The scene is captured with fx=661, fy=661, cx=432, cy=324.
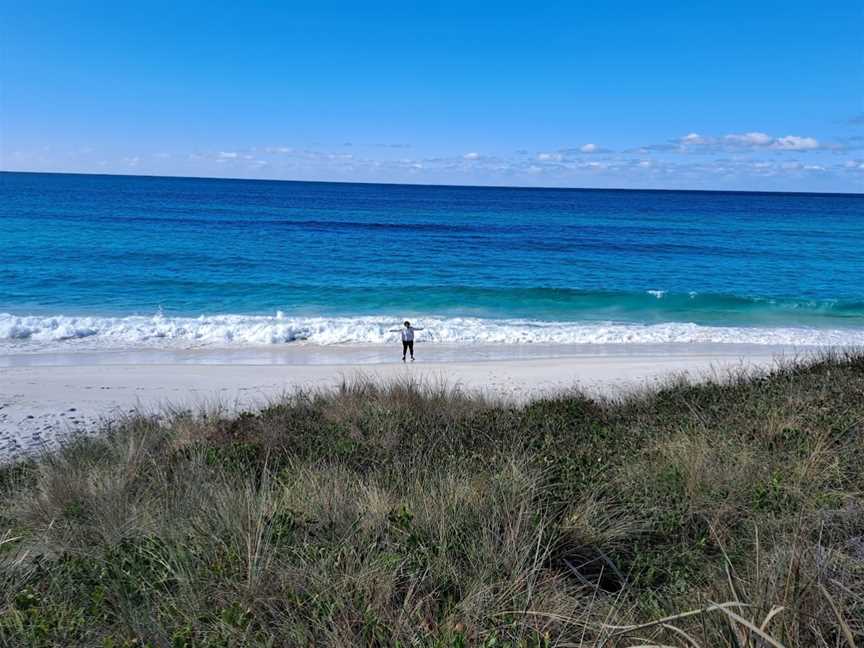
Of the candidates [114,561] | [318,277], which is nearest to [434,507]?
[114,561]

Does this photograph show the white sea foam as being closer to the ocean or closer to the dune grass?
the ocean

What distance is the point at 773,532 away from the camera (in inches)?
164

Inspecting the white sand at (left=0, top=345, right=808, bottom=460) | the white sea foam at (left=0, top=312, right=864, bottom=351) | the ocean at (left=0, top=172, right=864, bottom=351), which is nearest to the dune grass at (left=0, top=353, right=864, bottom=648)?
the white sand at (left=0, top=345, right=808, bottom=460)

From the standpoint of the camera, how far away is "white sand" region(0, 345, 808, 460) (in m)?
11.8

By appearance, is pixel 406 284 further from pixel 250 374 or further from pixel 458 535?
pixel 458 535

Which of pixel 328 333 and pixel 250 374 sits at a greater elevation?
pixel 250 374

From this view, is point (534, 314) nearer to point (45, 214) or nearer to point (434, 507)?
point (434, 507)

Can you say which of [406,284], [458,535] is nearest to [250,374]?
[458,535]

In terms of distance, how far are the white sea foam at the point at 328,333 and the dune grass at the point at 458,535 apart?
13.3 metres

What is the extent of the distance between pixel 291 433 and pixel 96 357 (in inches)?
497

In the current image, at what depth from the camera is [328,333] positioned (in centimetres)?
2134

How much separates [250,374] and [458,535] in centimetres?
1218

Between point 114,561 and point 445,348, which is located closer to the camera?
point 114,561

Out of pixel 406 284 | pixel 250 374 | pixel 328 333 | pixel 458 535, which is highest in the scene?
pixel 458 535
